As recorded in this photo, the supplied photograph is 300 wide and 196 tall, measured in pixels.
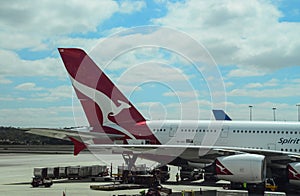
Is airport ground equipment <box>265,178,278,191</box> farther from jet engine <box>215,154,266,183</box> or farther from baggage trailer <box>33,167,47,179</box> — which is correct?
baggage trailer <box>33,167,47,179</box>

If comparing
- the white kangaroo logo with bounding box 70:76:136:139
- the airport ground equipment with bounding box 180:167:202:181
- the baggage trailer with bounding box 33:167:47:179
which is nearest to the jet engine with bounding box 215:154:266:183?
the airport ground equipment with bounding box 180:167:202:181

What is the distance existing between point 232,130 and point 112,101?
9.42 metres

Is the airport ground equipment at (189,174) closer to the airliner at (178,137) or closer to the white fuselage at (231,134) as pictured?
the airliner at (178,137)

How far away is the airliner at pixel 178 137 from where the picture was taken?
73.8 feet

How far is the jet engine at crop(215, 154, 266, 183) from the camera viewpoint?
21.6m

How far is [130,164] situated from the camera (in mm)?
28812

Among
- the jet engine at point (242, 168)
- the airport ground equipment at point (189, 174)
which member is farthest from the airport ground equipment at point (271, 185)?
the airport ground equipment at point (189, 174)

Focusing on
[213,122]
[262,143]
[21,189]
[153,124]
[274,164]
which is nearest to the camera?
[21,189]

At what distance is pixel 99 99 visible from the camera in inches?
1218

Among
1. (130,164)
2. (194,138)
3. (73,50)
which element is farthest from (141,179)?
(73,50)

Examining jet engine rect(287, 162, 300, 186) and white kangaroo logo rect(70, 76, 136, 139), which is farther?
white kangaroo logo rect(70, 76, 136, 139)

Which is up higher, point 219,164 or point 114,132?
point 114,132

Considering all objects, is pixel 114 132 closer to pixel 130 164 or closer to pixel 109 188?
pixel 130 164

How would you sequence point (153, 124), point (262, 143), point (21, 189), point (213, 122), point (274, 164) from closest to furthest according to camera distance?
point (21, 189), point (274, 164), point (262, 143), point (213, 122), point (153, 124)
